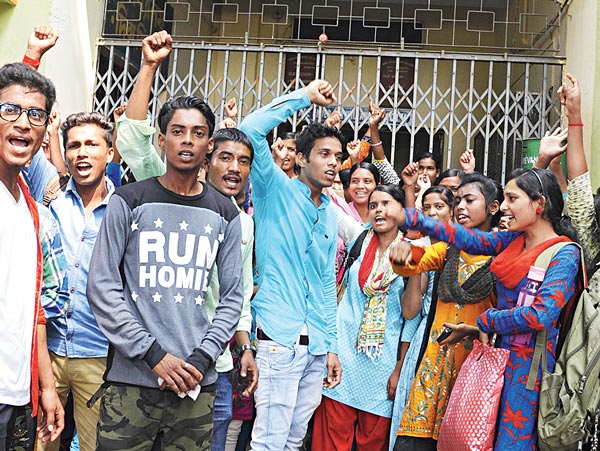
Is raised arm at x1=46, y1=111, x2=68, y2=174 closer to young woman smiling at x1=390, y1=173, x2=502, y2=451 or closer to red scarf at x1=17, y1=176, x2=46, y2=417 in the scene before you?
red scarf at x1=17, y1=176, x2=46, y2=417

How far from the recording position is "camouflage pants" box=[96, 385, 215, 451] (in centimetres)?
262

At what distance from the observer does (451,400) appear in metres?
3.57

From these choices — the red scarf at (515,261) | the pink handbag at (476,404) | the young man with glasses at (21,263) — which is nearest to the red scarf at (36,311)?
the young man with glasses at (21,263)

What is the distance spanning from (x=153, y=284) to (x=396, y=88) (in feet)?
15.6

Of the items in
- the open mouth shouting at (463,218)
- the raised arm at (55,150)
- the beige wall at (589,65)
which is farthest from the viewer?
the beige wall at (589,65)

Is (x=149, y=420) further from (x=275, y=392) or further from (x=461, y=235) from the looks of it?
(x=461, y=235)

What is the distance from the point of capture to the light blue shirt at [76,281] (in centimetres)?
321

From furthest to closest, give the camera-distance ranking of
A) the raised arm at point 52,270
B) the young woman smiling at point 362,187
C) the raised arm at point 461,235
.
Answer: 1. the young woman smiling at point 362,187
2. the raised arm at point 461,235
3. the raised arm at point 52,270

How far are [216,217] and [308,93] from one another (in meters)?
0.95

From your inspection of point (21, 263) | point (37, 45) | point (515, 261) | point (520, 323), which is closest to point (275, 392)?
point (520, 323)

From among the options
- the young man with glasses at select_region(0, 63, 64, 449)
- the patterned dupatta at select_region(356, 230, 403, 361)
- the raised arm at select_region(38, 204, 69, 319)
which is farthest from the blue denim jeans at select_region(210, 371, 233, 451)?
the patterned dupatta at select_region(356, 230, 403, 361)

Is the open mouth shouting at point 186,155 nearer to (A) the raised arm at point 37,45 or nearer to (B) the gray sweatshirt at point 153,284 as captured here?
(B) the gray sweatshirt at point 153,284

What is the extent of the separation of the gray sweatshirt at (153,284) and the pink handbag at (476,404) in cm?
125

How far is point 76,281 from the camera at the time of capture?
325 cm
